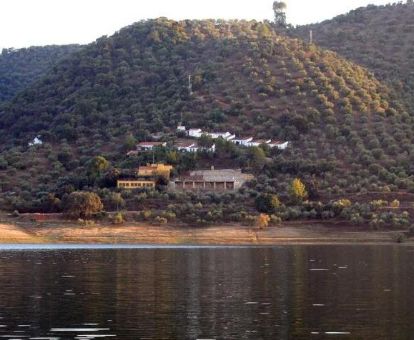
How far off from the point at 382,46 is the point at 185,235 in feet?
276

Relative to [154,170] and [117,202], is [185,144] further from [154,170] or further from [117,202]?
[117,202]

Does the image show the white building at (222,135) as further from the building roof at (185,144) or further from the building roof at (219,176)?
the building roof at (219,176)

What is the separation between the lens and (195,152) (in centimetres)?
13288

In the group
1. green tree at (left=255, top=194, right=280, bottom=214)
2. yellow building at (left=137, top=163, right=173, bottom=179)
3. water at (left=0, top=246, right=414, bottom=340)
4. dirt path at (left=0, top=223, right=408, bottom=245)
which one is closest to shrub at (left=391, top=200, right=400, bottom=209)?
dirt path at (left=0, top=223, right=408, bottom=245)

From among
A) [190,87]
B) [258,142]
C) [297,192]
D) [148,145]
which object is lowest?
[297,192]

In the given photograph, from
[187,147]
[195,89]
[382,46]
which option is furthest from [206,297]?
[382,46]

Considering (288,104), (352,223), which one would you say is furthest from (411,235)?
(288,104)

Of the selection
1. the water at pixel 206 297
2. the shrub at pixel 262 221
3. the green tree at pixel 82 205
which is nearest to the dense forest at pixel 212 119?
the shrub at pixel 262 221

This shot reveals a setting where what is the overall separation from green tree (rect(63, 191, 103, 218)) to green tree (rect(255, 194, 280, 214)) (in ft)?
55.4

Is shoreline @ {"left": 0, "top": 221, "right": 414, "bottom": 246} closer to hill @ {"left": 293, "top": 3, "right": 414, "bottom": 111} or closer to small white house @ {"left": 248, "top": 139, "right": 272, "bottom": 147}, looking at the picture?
small white house @ {"left": 248, "top": 139, "right": 272, "bottom": 147}

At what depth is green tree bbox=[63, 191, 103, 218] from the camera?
365 feet

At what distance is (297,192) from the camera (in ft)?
381

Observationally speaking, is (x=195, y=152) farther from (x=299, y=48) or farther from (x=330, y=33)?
(x=330, y=33)

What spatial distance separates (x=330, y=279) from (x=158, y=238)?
49446mm
